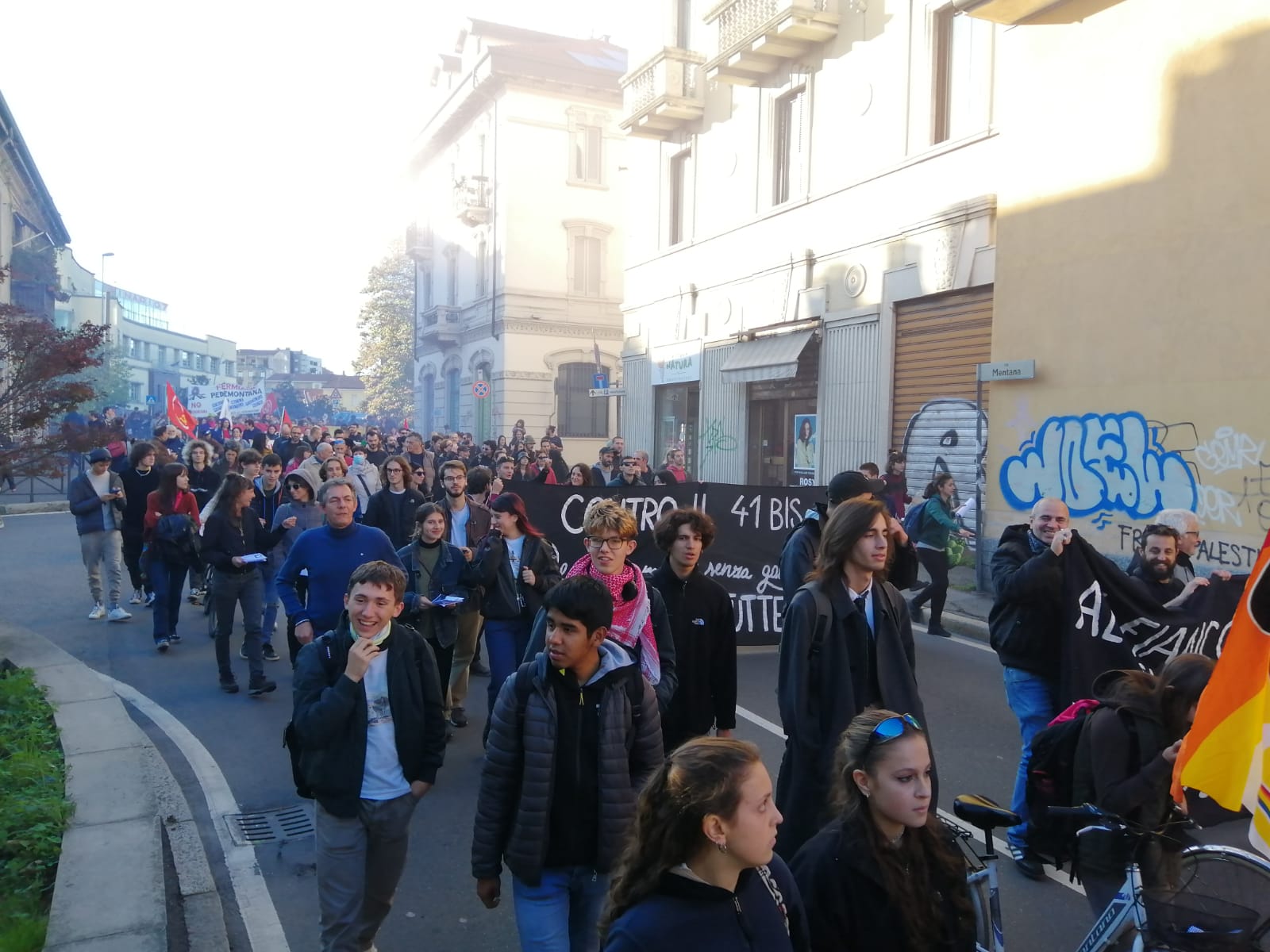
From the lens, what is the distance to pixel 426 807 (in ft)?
18.8

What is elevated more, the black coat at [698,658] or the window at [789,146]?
the window at [789,146]

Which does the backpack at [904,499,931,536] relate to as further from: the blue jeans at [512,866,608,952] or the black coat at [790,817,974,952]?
the black coat at [790,817,974,952]

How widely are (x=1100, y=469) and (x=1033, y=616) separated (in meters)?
7.71

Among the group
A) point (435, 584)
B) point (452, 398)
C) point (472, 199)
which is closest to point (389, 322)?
point (452, 398)

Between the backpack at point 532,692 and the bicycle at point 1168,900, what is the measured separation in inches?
40.1

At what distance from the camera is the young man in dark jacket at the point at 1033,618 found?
16.5 feet

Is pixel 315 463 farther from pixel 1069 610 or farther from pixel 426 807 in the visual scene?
pixel 1069 610

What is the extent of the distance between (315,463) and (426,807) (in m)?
7.18

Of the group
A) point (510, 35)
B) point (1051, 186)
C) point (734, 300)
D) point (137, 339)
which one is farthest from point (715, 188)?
point (137, 339)

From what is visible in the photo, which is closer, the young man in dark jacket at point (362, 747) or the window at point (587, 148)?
the young man in dark jacket at point (362, 747)

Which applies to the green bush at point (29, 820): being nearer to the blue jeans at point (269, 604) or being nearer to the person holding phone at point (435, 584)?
the person holding phone at point (435, 584)

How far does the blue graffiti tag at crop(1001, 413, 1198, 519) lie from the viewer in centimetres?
1110

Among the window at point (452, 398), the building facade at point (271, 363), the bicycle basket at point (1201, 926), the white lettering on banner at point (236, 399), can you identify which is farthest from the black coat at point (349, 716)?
the building facade at point (271, 363)

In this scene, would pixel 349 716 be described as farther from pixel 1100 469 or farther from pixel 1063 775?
pixel 1100 469
